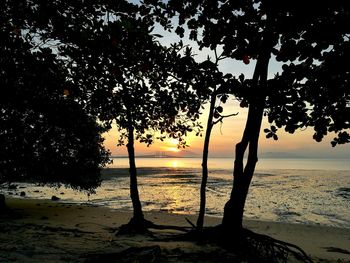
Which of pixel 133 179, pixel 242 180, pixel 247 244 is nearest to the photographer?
pixel 247 244

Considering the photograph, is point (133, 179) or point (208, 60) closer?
point (208, 60)

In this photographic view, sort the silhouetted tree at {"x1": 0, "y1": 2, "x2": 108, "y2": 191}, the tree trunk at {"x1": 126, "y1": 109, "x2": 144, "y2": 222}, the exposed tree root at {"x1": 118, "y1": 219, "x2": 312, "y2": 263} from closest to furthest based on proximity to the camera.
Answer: the silhouetted tree at {"x1": 0, "y1": 2, "x2": 108, "y2": 191} < the exposed tree root at {"x1": 118, "y1": 219, "x2": 312, "y2": 263} < the tree trunk at {"x1": 126, "y1": 109, "x2": 144, "y2": 222}

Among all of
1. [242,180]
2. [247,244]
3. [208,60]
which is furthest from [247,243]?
[208,60]

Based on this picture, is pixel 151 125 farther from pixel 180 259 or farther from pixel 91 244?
pixel 180 259

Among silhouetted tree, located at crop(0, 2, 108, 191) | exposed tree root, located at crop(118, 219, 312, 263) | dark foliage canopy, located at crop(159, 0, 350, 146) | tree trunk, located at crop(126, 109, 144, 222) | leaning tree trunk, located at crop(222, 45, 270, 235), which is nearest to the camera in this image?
dark foliage canopy, located at crop(159, 0, 350, 146)

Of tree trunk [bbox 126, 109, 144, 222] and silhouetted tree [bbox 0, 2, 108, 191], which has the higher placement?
silhouetted tree [bbox 0, 2, 108, 191]

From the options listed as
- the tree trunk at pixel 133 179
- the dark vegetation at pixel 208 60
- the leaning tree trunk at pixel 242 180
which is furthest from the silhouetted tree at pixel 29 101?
the leaning tree trunk at pixel 242 180

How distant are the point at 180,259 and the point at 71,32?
6032 millimetres

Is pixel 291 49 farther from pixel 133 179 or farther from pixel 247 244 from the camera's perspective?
pixel 133 179

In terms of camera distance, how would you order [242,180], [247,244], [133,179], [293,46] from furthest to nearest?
[133,179] → [242,180] → [247,244] → [293,46]

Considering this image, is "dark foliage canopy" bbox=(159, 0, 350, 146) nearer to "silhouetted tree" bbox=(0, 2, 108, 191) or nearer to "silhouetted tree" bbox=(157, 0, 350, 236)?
"silhouetted tree" bbox=(157, 0, 350, 236)

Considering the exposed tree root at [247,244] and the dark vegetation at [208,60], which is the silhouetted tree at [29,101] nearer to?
the dark vegetation at [208,60]

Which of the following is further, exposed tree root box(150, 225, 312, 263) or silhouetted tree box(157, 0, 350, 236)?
exposed tree root box(150, 225, 312, 263)

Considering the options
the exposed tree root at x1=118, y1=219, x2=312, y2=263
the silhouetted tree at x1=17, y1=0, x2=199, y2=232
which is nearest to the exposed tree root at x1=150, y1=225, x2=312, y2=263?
the exposed tree root at x1=118, y1=219, x2=312, y2=263
